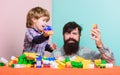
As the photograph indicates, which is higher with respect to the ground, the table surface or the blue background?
the blue background

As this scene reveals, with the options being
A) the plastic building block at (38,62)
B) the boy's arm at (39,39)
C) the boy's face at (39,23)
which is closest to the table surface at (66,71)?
the plastic building block at (38,62)

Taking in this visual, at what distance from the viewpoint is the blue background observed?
1304 mm

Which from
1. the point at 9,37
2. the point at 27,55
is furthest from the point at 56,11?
the point at 27,55

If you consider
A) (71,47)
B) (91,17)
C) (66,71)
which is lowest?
(66,71)

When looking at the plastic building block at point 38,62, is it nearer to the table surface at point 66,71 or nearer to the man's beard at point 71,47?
the table surface at point 66,71

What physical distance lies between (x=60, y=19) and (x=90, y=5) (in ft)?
0.62

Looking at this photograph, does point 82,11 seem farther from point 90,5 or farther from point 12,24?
point 12,24

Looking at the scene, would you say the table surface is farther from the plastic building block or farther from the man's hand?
Result: the man's hand

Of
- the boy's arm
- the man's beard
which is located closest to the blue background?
the man's beard

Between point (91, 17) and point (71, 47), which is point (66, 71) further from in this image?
point (91, 17)

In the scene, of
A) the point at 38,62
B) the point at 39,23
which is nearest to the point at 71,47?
the point at 39,23

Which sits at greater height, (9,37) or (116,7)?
(116,7)

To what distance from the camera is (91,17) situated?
136 centimetres

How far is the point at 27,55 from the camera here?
81cm
